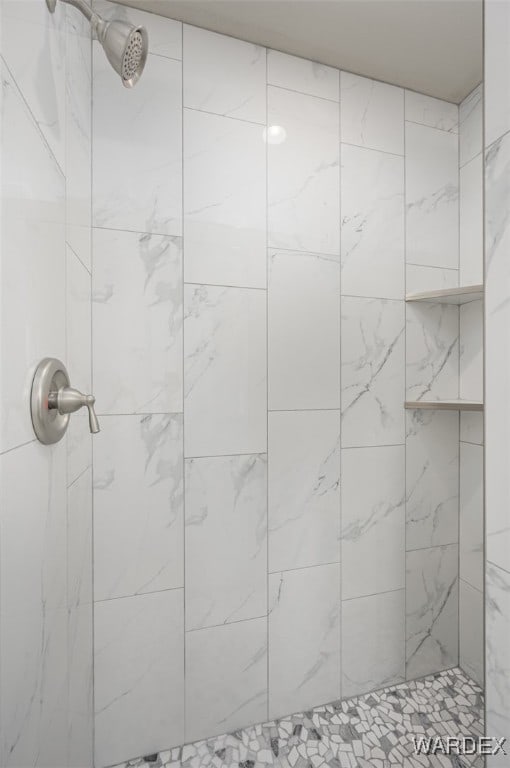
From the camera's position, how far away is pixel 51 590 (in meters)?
0.72

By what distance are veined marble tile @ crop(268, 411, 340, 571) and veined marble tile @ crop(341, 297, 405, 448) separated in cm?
8

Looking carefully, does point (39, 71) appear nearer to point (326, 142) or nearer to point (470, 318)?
point (326, 142)

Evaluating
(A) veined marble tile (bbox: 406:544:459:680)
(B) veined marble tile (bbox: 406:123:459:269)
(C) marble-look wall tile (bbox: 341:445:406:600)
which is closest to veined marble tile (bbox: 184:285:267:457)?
(C) marble-look wall tile (bbox: 341:445:406:600)

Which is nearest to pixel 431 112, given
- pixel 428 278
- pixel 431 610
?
pixel 428 278

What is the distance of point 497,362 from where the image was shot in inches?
25.8

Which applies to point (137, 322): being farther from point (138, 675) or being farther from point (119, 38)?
point (138, 675)

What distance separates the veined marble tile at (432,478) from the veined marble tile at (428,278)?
439 mm

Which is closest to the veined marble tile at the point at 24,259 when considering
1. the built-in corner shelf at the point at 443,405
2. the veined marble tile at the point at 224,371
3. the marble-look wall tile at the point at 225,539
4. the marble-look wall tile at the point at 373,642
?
the veined marble tile at the point at 224,371

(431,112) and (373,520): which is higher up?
(431,112)

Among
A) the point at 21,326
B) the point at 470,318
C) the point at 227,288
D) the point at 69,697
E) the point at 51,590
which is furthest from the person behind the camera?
the point at 470,318

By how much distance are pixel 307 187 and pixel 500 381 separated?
3.09ft

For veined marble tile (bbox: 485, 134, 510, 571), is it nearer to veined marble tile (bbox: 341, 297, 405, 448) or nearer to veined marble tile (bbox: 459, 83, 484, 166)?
veined marble tile (bbox: 341, 297, 405, 448)

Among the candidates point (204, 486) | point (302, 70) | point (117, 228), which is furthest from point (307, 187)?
point (204, 486)

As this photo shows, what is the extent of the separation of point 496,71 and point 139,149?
869 millimetres
